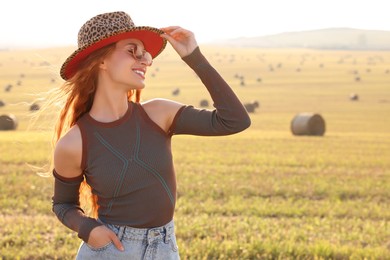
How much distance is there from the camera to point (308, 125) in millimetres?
26812

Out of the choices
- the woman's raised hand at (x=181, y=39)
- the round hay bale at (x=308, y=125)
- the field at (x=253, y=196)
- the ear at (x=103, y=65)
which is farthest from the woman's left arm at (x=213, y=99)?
the round hay bale at (x=308, y=125)

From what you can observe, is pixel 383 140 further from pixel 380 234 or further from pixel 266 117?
pixel 380 234

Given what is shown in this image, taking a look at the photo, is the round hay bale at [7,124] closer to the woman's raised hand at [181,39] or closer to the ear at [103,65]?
the ear at [103,65]

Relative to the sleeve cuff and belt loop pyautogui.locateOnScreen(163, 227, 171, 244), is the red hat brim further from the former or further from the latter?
belt loop pyautogui.locateOnScreen(163, 227, 171, 244)

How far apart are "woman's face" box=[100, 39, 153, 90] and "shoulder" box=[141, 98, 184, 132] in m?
0.11

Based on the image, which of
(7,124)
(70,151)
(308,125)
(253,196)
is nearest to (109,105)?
(70,151)

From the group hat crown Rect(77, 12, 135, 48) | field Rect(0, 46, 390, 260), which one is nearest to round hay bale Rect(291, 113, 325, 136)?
field Rect(0, 46, 390, 260)

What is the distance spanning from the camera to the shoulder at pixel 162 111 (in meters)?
3.56

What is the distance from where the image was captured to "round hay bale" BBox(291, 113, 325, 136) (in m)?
26.8

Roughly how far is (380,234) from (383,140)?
16303 millimetres

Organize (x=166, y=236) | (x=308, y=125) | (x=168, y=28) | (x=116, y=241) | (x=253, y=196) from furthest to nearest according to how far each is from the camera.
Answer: (x=308, y=125) → (x=253, y=196) → (x=168, y=28) → (x=166, y=236) → (x=116, y=241)

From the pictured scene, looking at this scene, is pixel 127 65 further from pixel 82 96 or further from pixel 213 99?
pixel 213 99

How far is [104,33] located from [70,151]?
1.96 feet

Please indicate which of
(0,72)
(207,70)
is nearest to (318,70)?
(0,72)
